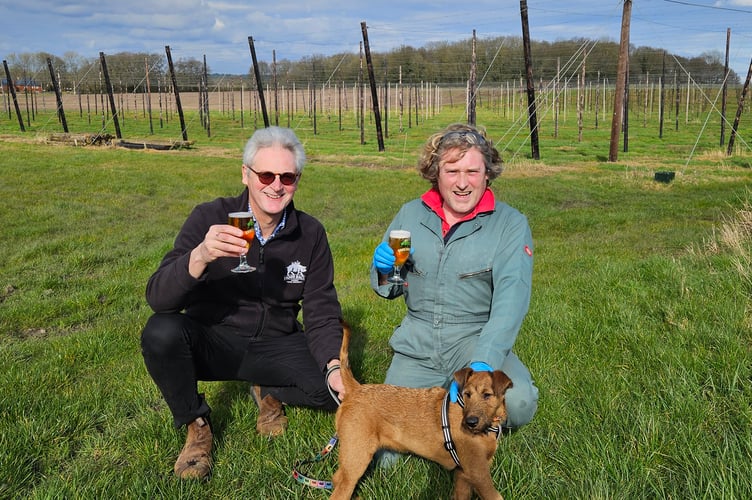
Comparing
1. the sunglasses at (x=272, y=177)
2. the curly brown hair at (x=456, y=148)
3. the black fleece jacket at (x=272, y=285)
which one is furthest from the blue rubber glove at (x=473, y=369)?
the sunglasses at (x=272, y=177)

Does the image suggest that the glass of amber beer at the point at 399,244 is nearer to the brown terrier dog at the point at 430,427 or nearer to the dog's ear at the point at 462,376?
the brown terrier dog at the point at 430,427

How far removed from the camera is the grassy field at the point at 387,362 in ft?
9.39

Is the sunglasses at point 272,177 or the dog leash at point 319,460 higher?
the sunglasses at point 272,177

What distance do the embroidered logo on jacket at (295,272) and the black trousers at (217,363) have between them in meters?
0.41

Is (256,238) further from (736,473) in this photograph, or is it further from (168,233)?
(168,233)

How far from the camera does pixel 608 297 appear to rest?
18.9 feet

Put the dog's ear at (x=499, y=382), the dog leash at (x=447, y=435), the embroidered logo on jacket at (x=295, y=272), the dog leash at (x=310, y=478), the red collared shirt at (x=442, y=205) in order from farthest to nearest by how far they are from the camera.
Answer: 1. the embroidered logo on jacket at (x=295, y=272)
2. the red collared shirt at (x=442, y=205)
3. the dog leash at (x=310, y=478)
4. the dog leash at (x=447, y=435)
5. the dog's ear at (x=499, y=382)

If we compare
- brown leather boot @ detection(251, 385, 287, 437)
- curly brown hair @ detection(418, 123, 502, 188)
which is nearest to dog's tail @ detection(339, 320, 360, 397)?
brown leather boot @ detection(251, 385, 287, 437)

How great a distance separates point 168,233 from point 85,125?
136 feet

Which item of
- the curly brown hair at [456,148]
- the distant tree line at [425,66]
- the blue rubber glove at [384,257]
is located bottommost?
the blue rubber glove at [384,257]

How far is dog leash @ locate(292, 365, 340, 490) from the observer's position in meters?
2.86

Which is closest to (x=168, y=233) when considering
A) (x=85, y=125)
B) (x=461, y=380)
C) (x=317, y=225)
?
(x=317, y=225)

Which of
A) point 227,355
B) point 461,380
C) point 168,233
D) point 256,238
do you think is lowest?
point 168,233

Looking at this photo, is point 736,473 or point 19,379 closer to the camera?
point 736,473
